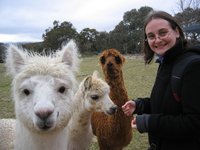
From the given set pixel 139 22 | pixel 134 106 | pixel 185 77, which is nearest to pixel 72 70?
pixel 134 106

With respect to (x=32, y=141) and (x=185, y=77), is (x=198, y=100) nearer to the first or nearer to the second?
(x=185, y=77)

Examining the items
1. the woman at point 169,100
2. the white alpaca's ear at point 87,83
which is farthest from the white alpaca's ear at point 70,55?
the white alpaca's ear at point 87,83

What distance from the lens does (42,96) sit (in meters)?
2.35

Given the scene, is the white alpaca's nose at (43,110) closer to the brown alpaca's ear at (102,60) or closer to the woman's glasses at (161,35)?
the woman's glasses at (161,35)

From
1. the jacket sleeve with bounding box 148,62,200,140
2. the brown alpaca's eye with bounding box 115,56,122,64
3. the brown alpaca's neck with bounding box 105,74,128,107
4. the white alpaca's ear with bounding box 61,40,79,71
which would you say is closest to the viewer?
the jacket sleeve with bounding box 148,62,200,140

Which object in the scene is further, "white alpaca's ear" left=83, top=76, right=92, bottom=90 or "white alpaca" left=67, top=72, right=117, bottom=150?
"white alpaca's ear" left=83, top=76, right=92, bottom=90

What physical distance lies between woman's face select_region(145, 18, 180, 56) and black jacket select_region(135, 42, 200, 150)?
6 cm

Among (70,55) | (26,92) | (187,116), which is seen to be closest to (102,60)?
(70,55)

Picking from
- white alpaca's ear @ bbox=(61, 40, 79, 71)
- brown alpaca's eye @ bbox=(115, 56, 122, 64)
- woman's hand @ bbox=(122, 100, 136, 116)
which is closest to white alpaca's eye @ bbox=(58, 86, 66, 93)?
white alpaca's ear @ bbox=(61, 40, 79, 71)

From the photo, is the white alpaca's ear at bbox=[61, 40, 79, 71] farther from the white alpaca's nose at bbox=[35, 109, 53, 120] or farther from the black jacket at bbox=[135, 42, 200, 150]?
the black jacket at bbox=[135, 42, 200, 150]

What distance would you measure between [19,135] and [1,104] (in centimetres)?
648

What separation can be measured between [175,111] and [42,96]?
102cm

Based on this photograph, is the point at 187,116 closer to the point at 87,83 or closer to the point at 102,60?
the point at 87,83

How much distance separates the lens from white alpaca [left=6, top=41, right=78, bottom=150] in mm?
2340
